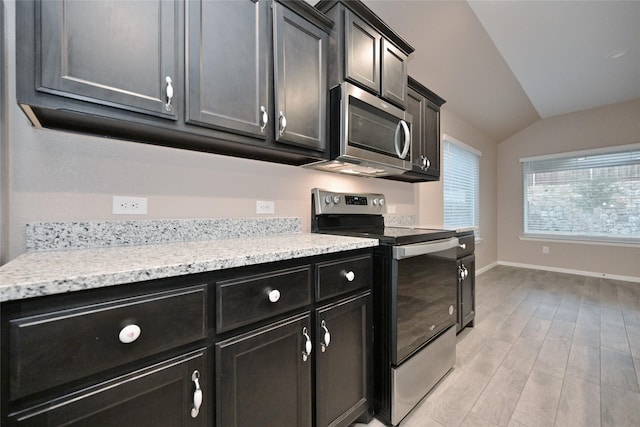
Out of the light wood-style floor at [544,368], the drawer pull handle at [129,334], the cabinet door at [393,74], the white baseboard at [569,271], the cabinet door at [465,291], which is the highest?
the cabinet door at [393,74]

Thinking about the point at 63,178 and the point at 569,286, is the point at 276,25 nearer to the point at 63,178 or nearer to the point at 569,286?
the point at 63,178

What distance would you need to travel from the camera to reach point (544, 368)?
1.88 meters

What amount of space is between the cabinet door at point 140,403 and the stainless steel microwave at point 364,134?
126 cm

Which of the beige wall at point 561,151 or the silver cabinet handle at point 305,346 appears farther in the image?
the beige wall at point 561,151

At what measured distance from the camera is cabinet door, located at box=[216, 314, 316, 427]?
87 centimetres

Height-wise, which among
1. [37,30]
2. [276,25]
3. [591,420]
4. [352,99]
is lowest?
[591,420]

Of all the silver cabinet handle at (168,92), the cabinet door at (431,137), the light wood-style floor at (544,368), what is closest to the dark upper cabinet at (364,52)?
the cabinet door at (431,137)

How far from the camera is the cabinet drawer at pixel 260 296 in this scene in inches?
34.0

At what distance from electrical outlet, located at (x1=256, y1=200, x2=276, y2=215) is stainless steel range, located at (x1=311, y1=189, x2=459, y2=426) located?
320mm

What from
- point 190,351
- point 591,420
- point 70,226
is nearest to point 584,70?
point 591,420

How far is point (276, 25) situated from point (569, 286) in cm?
507

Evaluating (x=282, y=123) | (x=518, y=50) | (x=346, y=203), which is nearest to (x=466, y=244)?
(x=346, y=203)

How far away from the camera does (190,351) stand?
800 mm

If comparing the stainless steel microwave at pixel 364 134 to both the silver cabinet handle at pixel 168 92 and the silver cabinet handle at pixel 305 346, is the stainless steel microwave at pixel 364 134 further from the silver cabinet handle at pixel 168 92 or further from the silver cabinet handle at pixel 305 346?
the silver cabinet handle at pixel 305 346
